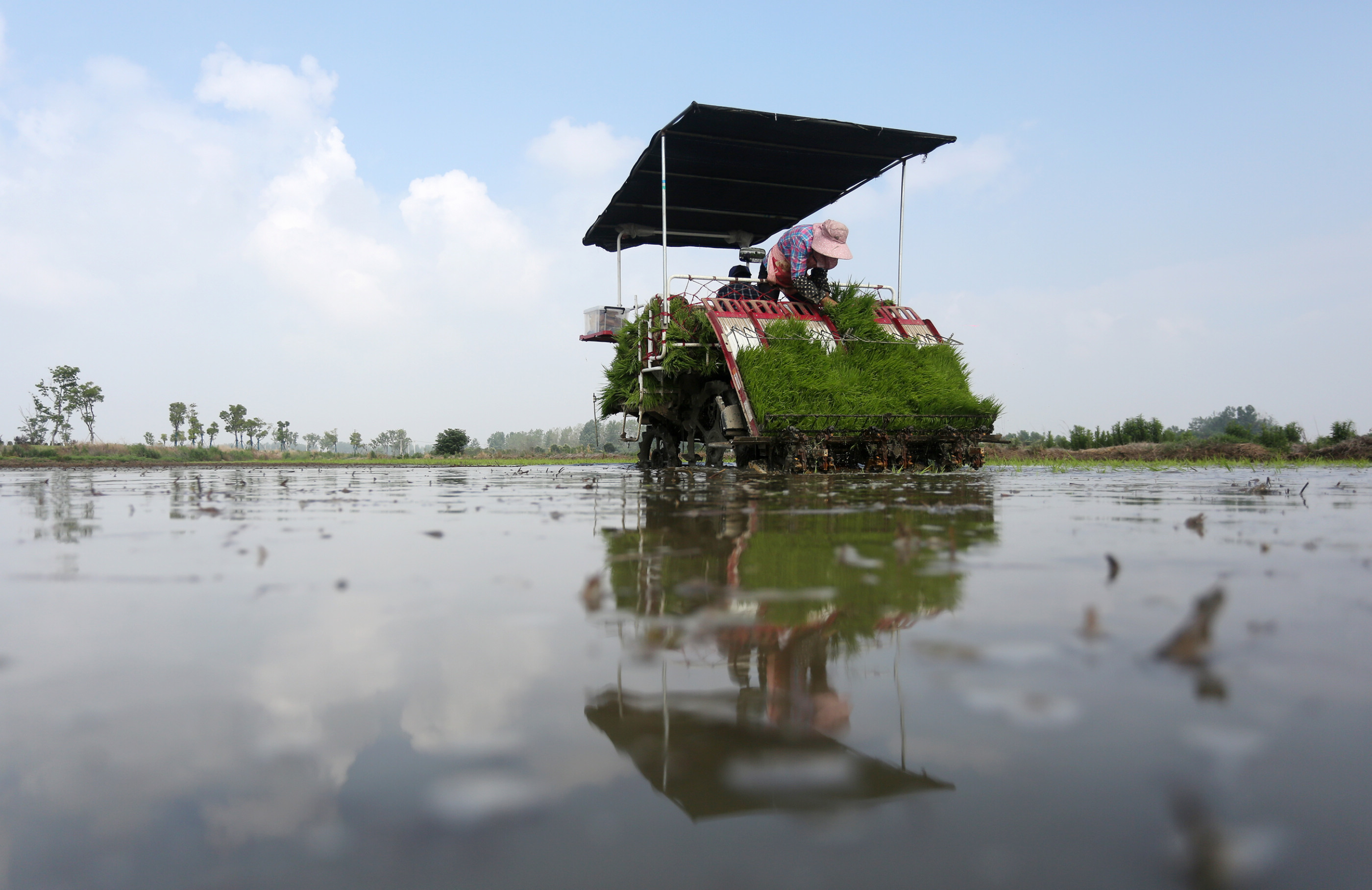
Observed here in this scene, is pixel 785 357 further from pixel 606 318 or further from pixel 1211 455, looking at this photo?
pixel 1211 455

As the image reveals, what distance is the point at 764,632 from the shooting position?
4.16 feet

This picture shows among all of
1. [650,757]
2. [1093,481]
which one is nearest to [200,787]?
[650,757]

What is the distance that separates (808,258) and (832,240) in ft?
1.30

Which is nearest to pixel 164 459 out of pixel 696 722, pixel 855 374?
pixel 855 374

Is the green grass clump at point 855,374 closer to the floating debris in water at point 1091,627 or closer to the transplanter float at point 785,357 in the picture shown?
the transplanter float at point 785,357

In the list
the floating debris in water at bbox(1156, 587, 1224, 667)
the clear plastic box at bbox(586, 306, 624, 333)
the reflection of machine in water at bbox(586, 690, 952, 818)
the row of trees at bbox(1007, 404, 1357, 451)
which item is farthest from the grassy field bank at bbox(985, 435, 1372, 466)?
the reflection of machine in water at bbox(586, 690, 952, 818)

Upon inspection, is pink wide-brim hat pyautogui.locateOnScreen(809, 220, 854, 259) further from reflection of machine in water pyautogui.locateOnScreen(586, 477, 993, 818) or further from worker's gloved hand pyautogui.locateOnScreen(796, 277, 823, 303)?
reflection of machine in water pyautogui.locateOnScreen(586, 477, 993, 818)

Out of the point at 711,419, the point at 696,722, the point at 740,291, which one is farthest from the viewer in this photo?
the point at 740,291

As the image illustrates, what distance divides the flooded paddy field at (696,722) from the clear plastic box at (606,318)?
12062 millimetres

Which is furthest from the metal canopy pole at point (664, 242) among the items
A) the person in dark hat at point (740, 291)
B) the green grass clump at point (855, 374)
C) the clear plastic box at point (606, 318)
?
the clear plastic box at point (606, 318)

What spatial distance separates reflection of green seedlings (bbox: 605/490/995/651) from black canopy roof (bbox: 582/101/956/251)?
299 inches

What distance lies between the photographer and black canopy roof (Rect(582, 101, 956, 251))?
392 inches

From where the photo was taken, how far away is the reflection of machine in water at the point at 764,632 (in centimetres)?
77

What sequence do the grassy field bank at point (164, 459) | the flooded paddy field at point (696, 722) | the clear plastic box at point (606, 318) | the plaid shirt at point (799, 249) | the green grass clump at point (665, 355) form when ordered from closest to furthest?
the flooded paddy field at point (696, 722)
the green grass clump at point (665, 355)
the plaid shirt at point (799, 249)
the clear plastic box at point (606, 318)
the grassy field bank at point (164, 459)
